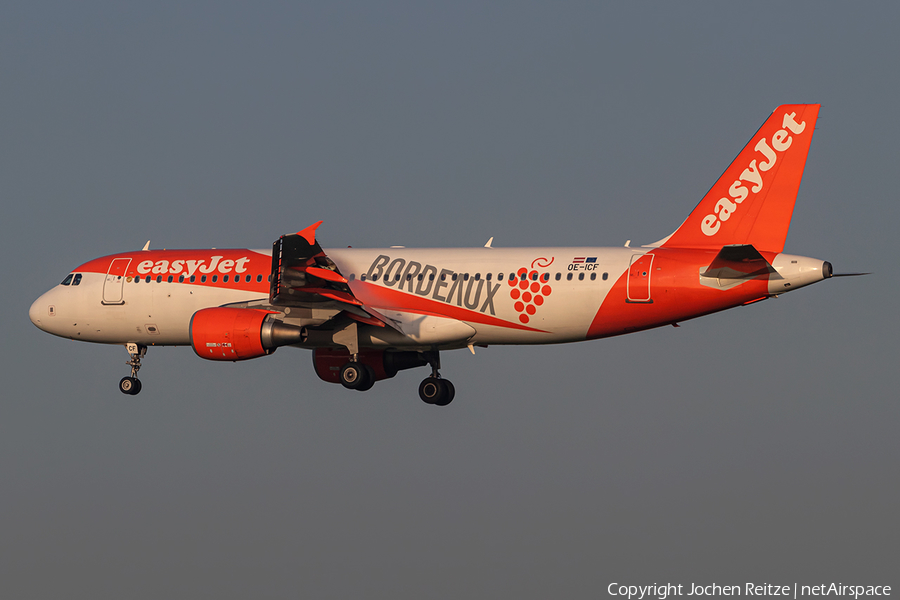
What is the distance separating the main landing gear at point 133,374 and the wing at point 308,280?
6307 millimetres

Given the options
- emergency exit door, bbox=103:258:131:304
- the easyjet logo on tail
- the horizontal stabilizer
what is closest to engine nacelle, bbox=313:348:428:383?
emergency exit door, bbox=103:258:131:304

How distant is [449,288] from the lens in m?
33.4

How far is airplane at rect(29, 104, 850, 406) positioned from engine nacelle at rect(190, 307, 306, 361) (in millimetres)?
38

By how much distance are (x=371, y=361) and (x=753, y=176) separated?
12.7 meters

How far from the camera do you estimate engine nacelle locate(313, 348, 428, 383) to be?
3700 centimetres

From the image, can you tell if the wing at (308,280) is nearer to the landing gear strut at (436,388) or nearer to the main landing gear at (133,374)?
the landing gear strut at (436,388)

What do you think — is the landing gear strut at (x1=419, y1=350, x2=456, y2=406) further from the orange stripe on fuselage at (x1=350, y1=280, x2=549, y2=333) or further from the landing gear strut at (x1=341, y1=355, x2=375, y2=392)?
the orange stripe on fuselage at (x1=350, y1=280, x2=549, y2=333)

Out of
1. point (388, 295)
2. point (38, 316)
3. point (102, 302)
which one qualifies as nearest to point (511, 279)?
point (388, 295)

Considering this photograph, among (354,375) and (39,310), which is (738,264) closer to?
(354,375)

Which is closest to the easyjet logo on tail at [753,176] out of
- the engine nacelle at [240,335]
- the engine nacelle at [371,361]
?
the engine nacelle at [371,361]

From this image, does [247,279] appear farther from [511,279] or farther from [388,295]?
[511,279]

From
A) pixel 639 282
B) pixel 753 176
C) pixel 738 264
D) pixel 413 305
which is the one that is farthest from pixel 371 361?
pixel 753 176

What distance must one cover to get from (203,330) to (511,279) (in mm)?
8346

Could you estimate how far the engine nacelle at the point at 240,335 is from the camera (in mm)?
32219
